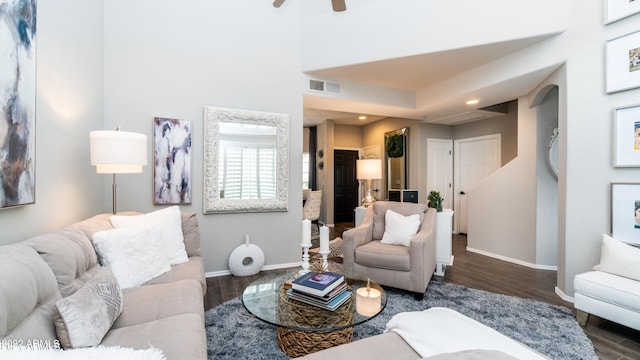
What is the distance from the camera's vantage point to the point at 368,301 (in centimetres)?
181

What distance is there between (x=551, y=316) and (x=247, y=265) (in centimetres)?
299

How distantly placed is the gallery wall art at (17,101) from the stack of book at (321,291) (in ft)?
5.33

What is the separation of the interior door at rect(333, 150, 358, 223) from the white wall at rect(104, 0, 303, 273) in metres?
3.80

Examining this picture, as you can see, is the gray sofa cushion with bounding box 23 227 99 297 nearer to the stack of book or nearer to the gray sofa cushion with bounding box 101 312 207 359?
the gray sofa cushion with bounding box 101 312 207 359

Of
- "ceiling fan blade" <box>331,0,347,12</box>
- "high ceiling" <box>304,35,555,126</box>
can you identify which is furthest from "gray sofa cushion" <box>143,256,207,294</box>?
"high ceiling" <box>304,35,555,126</box>

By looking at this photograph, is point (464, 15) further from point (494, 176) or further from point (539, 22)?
point (494, 176)

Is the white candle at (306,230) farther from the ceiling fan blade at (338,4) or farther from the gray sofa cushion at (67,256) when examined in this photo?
the ceiling fan blade at (338,4)

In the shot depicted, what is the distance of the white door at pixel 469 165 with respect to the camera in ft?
17.8

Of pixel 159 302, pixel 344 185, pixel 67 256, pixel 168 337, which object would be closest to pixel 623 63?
pixel 168 337

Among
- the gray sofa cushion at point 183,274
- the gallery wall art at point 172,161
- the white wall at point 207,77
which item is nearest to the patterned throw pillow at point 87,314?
the gray sofa cushion at point 183,274

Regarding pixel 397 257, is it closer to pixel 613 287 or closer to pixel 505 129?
pixel 613 287

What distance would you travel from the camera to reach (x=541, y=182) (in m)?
3.75

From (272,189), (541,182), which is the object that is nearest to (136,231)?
(272,189)

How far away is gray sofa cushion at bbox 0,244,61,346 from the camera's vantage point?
924 mm
